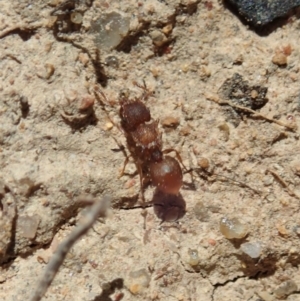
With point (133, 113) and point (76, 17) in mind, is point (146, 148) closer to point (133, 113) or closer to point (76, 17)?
point (133, 113)

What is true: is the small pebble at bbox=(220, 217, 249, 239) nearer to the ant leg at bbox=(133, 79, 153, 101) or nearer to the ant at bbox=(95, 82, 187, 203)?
the ant at bbox=(95, 82, 187, 203)

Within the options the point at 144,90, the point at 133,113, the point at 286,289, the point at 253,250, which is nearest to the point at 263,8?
the point at 144,90

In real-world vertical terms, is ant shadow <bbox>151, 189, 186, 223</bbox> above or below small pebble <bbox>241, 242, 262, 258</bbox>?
above

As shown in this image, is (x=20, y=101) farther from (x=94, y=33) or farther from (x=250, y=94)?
(x=250, y=94)

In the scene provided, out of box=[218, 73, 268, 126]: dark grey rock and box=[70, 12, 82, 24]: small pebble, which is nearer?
box=[70, 12, 82, 24]: small pebble

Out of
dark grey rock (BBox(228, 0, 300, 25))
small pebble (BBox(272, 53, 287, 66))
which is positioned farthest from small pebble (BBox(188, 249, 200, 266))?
dark grey rock (BBox(228, 0, 300, 25))
